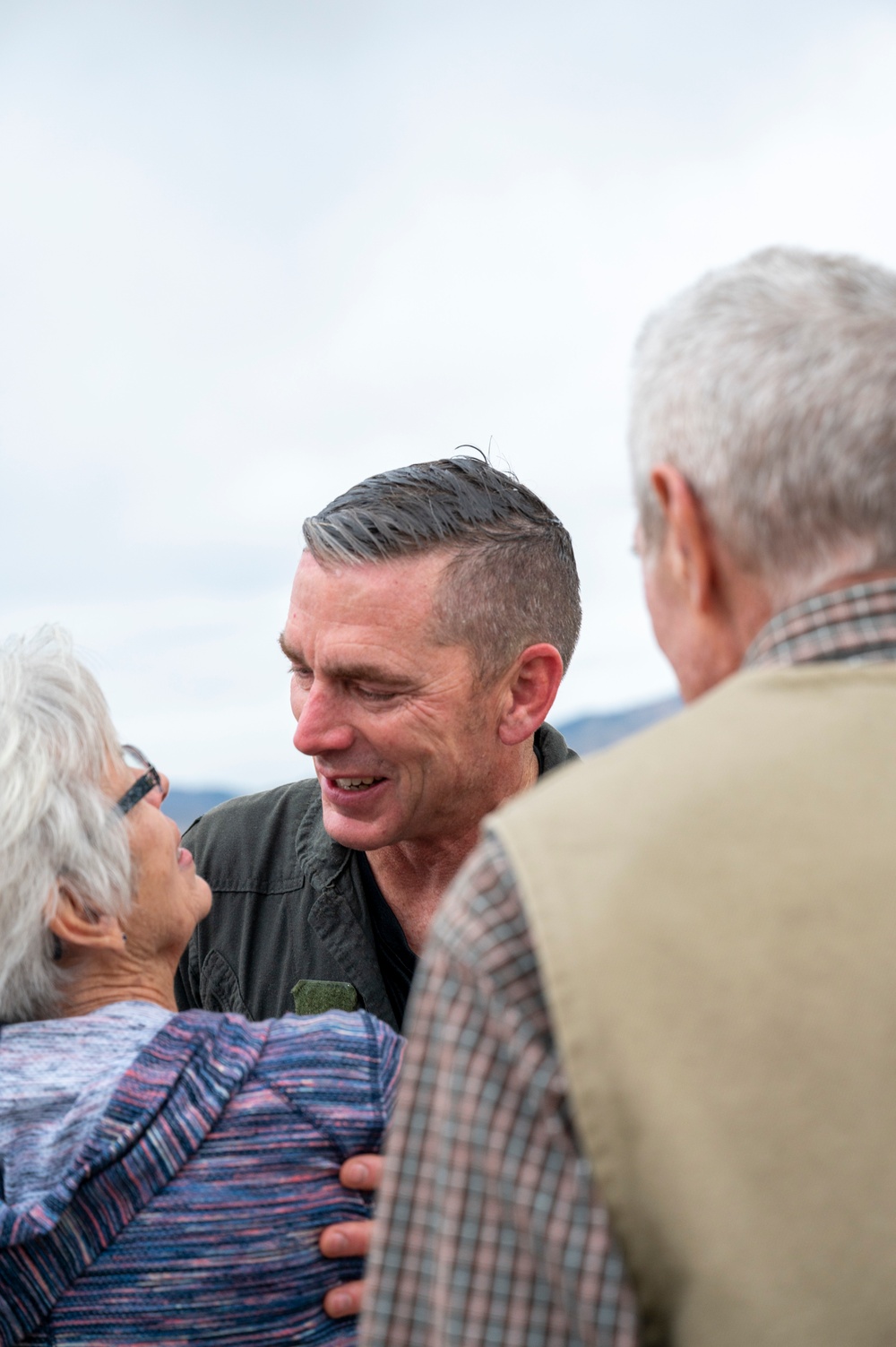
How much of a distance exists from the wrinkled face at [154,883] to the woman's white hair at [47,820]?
0.05 meters

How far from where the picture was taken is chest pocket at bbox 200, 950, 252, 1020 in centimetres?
320

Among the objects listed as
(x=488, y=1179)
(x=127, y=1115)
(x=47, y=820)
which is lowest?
(x=127, y=1115)

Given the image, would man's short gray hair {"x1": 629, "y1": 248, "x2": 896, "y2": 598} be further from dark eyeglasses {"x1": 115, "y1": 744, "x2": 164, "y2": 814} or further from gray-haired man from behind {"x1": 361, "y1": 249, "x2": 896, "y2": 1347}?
dark eyeglasses {"x1": 115, "y1": 744, "x2": 164, "y2": 814}

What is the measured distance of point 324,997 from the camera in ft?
9.96

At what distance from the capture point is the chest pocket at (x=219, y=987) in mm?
3197

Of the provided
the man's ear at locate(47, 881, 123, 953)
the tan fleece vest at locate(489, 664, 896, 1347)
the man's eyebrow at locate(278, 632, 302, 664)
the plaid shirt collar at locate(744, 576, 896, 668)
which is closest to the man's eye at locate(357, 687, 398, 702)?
the man's eyebrow at locate(278, 632, 302, 664)

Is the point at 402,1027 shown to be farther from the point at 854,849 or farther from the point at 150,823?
the point at 854,849

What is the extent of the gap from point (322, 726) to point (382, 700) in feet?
0.54

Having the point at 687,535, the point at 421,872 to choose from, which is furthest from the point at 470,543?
the point at 687,535

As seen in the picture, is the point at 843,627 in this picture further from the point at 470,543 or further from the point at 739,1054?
the point at 470,543

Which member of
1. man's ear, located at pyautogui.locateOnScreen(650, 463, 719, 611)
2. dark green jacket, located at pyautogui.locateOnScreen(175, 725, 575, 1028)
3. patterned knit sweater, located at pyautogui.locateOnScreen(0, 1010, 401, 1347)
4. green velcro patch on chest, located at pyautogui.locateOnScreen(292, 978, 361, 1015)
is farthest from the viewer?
dark green jacket, located at pyautogui.locateOnScreen(175, 725, 575, 1028)

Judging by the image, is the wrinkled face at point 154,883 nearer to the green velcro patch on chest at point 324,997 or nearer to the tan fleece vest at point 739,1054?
the green velcro patch on chest at point 324,997

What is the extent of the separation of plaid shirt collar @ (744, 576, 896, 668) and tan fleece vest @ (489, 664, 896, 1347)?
0.18 meters

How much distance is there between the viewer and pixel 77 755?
1973 millimetres
